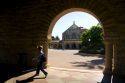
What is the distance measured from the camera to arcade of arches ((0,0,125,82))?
9466 mm

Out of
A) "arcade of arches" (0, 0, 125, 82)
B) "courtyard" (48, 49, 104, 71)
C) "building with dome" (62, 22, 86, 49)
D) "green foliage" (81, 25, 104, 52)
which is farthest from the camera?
"building with dome" (62, 22, 86, 49)

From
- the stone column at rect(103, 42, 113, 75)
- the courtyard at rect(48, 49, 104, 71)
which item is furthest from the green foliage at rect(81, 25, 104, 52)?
the stone column at rect(103, 42, 113, 75)

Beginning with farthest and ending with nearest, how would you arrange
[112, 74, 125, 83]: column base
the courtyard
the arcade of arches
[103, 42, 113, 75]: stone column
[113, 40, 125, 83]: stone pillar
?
the courtyard → [103, 42, 113, 75]: stone column → the arcade of arches → [113, 40, 125, 83]: stone pillar → [112, 74, 125, 83]: column base

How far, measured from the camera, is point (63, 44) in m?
74.5

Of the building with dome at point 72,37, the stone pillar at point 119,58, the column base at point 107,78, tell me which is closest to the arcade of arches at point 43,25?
the stone pillar at point 119,58

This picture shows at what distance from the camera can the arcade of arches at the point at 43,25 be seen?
9.47 meters

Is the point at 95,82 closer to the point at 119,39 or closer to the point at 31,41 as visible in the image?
the point at 119,39

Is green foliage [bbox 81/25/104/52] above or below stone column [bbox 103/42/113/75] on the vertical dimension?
above

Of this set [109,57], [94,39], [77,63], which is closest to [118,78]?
[109,57]

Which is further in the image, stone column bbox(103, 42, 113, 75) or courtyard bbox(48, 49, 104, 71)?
courtyard bbox(48, 49, 104, 71)

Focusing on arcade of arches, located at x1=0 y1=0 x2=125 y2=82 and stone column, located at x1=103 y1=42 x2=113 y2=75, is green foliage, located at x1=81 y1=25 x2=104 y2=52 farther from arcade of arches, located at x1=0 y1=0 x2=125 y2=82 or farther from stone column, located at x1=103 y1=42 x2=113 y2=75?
stone column, located at x1=103 y1=42 x2=113 y2=75

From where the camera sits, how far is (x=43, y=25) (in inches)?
440

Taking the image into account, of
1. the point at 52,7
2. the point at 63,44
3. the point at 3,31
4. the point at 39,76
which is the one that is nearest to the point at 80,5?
the point at 52,7

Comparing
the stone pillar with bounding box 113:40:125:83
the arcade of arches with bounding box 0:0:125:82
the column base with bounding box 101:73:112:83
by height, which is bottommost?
the column base with bounding box 101:73:112:83
